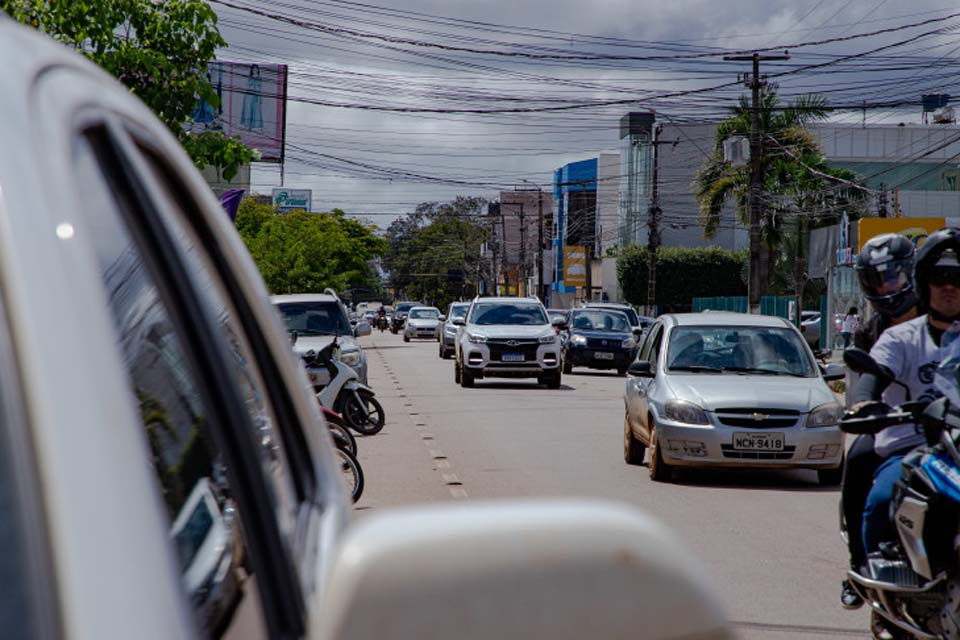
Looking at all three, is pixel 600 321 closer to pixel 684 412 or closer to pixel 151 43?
pixel 684 412

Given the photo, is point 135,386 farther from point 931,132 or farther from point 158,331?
point 931,132

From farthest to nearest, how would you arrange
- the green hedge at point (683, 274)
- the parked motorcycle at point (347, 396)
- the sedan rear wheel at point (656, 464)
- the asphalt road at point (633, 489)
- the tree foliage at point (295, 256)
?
the green hedge at point (683, 274), the tree foliage at point (295, 256), the parked motorcycle at point (347, 396), the sedan rear wheel at point (656, 464), the asphalt road at point (633, 489)

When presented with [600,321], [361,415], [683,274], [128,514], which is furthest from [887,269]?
[683,274]

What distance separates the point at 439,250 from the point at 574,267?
122 ft

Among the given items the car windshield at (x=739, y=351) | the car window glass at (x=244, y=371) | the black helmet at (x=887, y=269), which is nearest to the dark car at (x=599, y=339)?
the car windshield at (x=739, y=351)

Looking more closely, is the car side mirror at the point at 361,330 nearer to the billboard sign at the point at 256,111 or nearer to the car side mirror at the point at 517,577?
the car side mirror at the point at 517,577

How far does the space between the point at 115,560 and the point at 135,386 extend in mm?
408

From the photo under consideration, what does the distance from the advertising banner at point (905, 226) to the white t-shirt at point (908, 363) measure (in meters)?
30.4

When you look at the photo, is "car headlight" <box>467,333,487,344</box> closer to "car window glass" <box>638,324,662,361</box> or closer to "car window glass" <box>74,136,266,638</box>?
"car window glass" <box>638,324,662,361</box>

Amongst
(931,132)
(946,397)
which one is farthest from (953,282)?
(931,132)

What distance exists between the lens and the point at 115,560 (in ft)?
3.00

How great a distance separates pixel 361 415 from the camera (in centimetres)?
1655

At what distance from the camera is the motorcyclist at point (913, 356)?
19.3ft

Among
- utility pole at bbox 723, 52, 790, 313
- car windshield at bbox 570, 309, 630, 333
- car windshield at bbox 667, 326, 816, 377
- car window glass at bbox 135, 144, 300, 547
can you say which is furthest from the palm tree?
car window glass at bbox 135, 144, 300, 547
